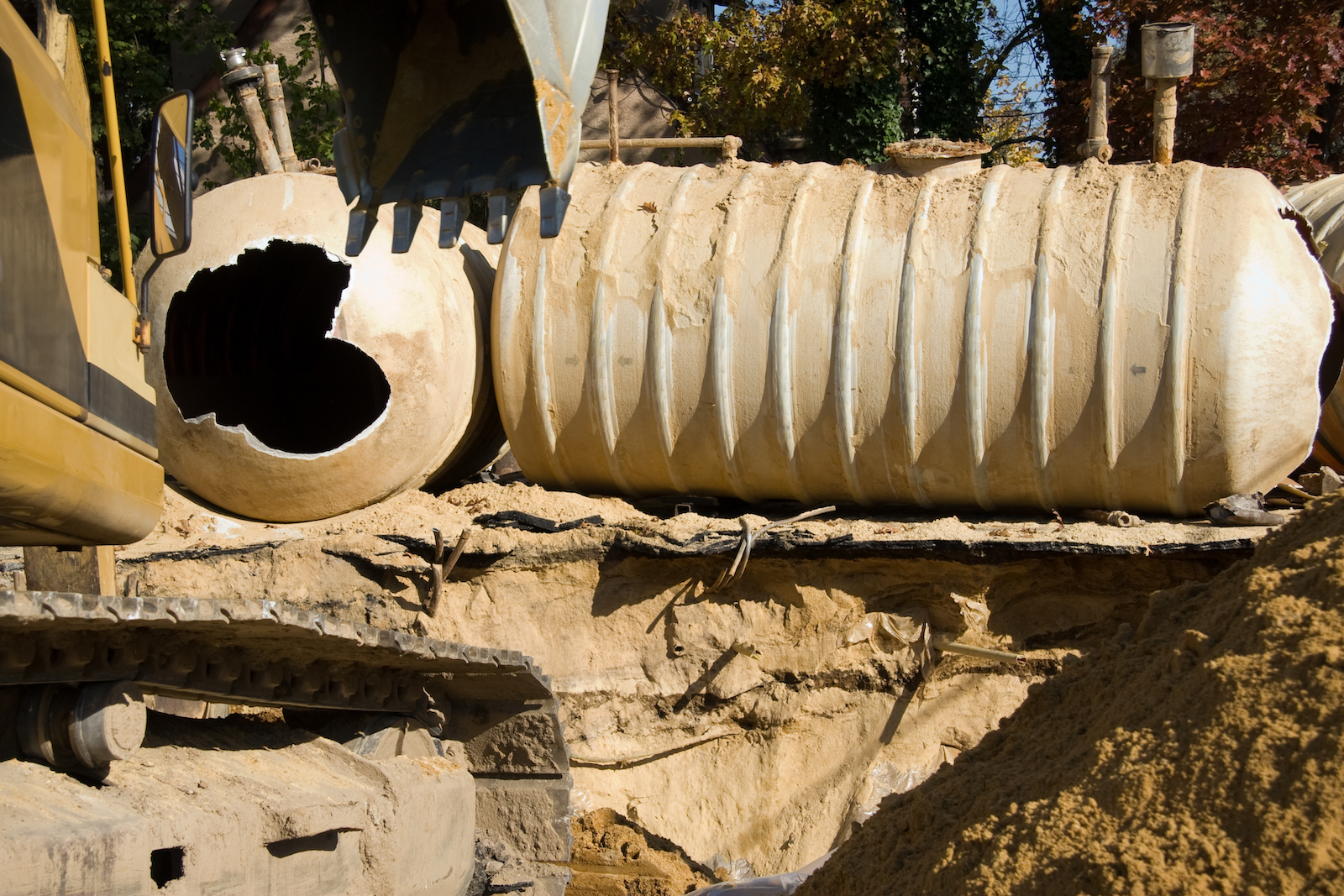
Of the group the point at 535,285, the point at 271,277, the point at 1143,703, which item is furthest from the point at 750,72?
the point at 1143,703

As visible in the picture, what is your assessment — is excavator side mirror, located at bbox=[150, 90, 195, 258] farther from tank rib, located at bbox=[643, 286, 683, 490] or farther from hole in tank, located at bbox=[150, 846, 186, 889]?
tank rib, located at bbox=[643, 286, 683, 490]

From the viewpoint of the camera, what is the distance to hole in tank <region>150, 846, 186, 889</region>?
100 inches

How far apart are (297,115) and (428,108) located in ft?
26.2

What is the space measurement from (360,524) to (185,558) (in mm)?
791

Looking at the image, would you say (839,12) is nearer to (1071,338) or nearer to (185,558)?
(1071,338)

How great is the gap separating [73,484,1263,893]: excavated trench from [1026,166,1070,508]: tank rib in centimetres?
38

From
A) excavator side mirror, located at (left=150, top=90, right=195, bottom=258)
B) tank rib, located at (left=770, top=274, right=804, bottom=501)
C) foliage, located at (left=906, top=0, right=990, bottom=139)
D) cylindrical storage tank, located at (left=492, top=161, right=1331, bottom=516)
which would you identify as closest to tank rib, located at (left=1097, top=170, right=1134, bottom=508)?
cylindrical storage tank, located at (left=492, top=161, right=1331, bottom=516)

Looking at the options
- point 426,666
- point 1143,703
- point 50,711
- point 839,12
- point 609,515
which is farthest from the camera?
point 839,12

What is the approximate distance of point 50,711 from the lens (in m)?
2.48

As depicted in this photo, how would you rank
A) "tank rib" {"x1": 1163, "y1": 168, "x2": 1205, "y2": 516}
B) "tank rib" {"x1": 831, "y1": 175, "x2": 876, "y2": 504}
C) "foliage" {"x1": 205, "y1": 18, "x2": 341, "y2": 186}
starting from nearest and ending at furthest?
"tank rib" {"x1": 1163, "y1": 168, "x2": 1205, "y2": 516} → "tank rib" {"x1": 831, "y1": 175, "x2": 876, "y2": 504} → "foliage" {"x1": 205, "y1": 18, "x2": 341, "y2": 186}

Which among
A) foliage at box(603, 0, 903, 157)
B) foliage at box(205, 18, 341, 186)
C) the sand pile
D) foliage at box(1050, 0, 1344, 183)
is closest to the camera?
the sand pile

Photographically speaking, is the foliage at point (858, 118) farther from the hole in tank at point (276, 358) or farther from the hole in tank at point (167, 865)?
the hole in tank at point (167, 865)

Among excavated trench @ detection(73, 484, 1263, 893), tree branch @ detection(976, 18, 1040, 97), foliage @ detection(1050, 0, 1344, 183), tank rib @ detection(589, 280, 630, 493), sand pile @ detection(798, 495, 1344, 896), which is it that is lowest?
excavated trench @ detection(73, 484, 1263, 893)

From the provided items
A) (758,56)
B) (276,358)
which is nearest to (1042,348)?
(276,358)
